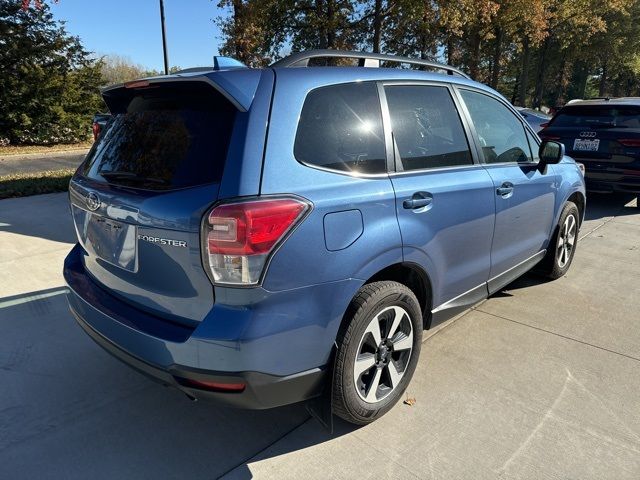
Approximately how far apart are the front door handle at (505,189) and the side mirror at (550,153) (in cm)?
67

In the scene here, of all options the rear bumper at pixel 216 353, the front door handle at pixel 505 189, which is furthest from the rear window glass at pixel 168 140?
the front door handle at pixel 505 189

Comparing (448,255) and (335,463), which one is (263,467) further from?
(448,255)

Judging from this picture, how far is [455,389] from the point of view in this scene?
2893mm

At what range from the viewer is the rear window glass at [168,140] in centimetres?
206

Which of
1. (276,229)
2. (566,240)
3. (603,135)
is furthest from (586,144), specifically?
(276,229)

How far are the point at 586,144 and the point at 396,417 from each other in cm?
632

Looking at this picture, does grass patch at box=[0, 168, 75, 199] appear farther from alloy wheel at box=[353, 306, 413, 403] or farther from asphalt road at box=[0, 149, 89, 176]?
alloy wheel at box=[353, 306, 413, 403]

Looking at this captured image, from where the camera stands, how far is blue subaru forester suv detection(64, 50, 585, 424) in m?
1.95

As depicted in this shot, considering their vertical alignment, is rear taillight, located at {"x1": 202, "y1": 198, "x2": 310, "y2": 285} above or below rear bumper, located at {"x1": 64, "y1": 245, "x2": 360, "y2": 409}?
above

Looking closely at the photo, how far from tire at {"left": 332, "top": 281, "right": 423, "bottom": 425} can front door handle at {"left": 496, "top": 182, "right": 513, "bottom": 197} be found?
44.0 inches

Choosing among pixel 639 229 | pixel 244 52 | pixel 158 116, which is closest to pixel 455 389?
pixel 158 116

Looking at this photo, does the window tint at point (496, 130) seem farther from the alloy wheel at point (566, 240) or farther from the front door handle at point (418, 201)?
the alloy wheel at point (566, 240)

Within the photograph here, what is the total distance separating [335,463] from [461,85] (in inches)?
95.4

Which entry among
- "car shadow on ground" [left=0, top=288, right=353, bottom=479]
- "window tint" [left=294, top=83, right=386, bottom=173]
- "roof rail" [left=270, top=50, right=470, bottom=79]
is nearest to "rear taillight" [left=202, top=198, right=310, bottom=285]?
"window tint" [left=294, top=83, right=386, bottom=173]
